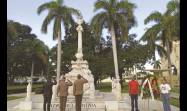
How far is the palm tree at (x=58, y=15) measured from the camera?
44969 millimetres

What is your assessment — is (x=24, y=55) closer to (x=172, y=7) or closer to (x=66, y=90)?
(x=172, y=7)

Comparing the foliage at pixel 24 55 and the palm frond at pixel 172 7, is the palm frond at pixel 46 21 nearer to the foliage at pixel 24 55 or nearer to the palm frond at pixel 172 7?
the palm frond at pixel 172 7

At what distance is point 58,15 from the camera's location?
1795 inches

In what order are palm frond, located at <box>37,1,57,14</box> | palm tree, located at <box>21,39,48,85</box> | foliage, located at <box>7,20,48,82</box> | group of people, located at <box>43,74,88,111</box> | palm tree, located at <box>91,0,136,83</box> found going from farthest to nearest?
palm tree, located at <box>21,39,48,85</box>, foliage, located at <box>7,20,48,82</box>, palm frond, located at <box>37,1,57,14</box>, palm tree, located at <box>91,0,136,83</box>, group of people, located at <box>43,74,88,111</box>

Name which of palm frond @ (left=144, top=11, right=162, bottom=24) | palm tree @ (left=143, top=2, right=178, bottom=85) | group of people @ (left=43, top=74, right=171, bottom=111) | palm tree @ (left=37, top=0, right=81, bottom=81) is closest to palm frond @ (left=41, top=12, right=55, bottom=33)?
palm tree @ (left=37, top=0, right=81, bottom=81)

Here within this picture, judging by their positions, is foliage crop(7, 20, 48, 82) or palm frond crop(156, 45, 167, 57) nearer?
palm frond crop(156, 45, 167, 57)

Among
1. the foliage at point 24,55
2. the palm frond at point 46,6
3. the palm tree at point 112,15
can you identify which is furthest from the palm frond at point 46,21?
the foliage at point 24,55

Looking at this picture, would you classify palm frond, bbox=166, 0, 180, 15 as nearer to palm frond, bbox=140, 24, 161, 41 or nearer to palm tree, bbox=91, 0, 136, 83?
palm frond, bbox=140, 24, 161, 41

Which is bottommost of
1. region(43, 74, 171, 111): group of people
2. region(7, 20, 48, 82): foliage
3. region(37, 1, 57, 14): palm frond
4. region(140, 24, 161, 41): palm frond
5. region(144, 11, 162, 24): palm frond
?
region(43, 74, 171, 111): group of people

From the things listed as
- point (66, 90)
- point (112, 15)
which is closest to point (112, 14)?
point (112, 15)

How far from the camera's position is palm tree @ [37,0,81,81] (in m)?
45.0

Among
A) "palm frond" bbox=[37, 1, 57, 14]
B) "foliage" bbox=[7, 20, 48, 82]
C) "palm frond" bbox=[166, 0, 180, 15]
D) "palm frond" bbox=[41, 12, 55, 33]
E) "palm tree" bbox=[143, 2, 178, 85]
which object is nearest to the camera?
"palm frond" bbox=[41, 12, 55, 33]

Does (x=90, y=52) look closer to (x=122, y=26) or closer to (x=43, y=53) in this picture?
(x=43, y=53)
